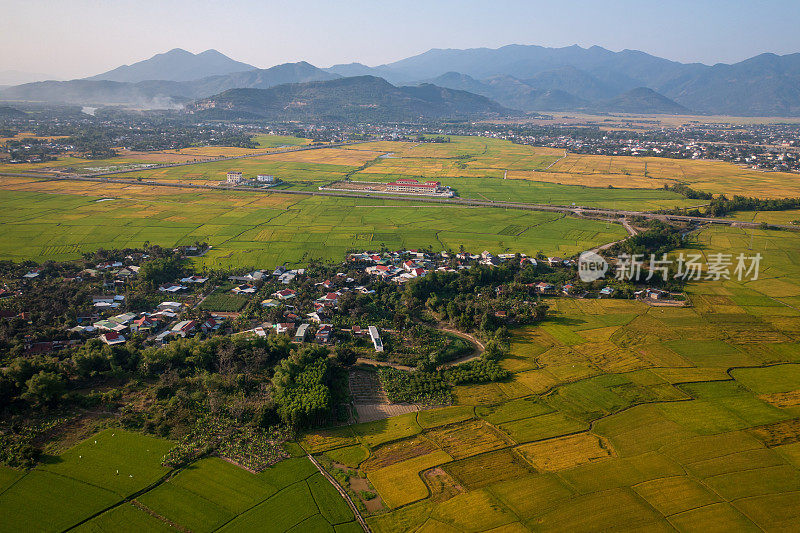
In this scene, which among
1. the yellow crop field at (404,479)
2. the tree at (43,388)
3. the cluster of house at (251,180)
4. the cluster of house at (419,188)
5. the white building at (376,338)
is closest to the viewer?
the yellow crop field at (404,479)

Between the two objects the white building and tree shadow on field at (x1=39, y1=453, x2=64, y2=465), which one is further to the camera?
the white building

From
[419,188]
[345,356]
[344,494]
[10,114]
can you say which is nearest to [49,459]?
[344,494]

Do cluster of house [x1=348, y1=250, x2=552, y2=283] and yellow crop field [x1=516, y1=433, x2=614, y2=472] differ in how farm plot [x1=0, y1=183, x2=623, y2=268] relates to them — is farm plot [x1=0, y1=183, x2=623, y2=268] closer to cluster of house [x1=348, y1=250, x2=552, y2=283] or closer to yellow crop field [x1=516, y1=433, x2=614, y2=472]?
cluster of house [x1=348, y1=250, x2=552, y2=283]

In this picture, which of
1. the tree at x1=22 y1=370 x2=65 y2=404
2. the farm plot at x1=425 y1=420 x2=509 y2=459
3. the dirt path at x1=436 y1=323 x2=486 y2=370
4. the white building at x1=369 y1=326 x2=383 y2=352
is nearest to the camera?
the farm plot at x1=425 y1=420 x2=509 y2=459

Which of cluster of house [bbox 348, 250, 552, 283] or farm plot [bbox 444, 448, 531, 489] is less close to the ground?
cluster of house [bbox 348, 250, 552, 283]

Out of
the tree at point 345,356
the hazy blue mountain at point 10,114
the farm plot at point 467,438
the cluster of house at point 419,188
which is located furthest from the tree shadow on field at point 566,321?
the hazy blue mountain at point 10,114

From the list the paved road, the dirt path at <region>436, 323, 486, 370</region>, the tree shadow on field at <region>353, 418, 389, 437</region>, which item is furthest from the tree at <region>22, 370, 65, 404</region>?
the paved road

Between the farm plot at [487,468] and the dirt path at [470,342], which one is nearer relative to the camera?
the farm plot at [487,468]

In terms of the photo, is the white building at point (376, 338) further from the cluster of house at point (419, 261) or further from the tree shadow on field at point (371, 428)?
the cluster of house at point (419, 261)

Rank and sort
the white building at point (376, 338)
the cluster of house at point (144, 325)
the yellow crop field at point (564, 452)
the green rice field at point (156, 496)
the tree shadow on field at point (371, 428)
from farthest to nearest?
the cluster of house at point (144, 325) → the white building at point (376, 338) → the tree shadow on field at point (371, 428) → the yellow crop field at point (564, 452) → the green rice field at point (156, 496)

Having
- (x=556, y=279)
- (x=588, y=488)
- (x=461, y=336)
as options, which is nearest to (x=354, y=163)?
(x=556, y=279)

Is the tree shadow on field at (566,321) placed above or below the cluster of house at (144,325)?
below

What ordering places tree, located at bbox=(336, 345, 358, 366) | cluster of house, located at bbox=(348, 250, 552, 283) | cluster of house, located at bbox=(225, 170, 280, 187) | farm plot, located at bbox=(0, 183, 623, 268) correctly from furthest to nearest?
cluster of house, located at bbox=(225, 170, 280, 187) < farm plot, located at bbox=(0, 183, 623, 268) < cluster of house, located at bbox=(348, 250, 552, 283) < tree, located at bbox=(336, 345, 358, 366)
